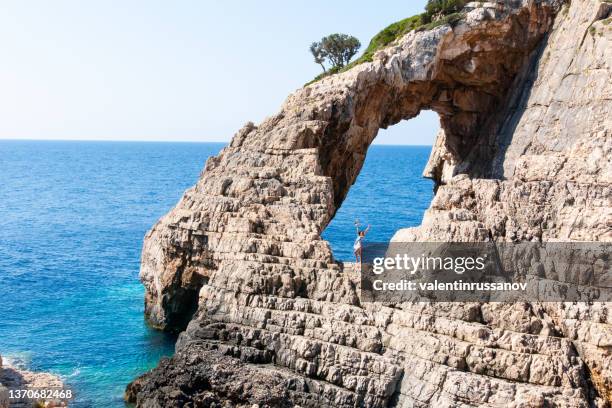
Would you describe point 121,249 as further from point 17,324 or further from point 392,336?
point 392,336

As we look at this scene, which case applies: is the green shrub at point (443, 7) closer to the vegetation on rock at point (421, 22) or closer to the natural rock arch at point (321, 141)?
the vegetation on rock at point (421, 22)

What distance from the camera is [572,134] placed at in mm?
37781

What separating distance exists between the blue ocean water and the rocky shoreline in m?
1.00

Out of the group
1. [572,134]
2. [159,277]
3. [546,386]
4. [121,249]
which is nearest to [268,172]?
[159,277]

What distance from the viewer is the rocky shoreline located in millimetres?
33875

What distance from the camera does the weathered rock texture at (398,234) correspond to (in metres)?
28.8

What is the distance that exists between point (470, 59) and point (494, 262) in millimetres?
22405

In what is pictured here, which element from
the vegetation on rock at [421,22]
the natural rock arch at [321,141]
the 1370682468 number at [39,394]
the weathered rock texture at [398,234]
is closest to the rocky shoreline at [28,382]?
the 1370682468 number at [39,394]

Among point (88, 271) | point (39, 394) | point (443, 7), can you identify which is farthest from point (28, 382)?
point (443, 7)

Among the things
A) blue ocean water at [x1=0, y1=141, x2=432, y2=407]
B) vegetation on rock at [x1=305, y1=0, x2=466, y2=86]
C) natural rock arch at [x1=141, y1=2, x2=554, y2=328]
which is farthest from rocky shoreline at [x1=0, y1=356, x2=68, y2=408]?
vegetation on rock at [x1=305, y1=0, x2=466, y2=86]

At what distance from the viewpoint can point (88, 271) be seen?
64.0m
